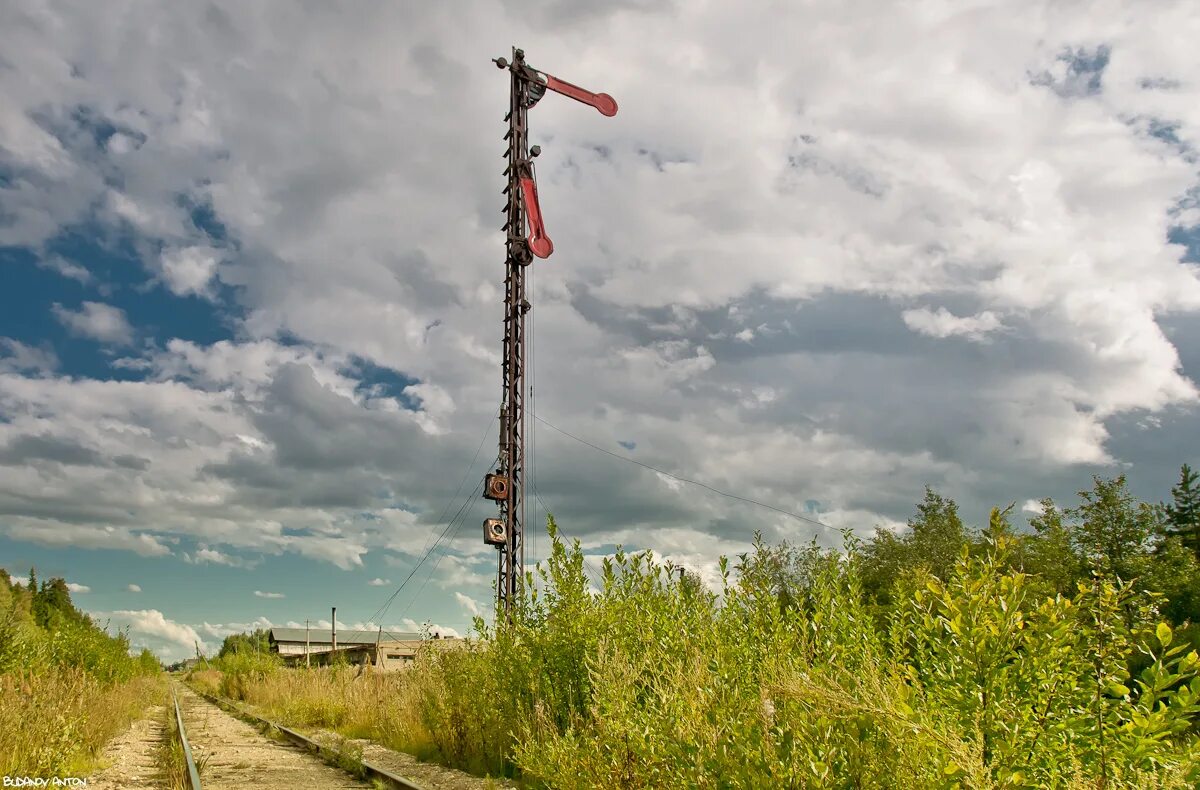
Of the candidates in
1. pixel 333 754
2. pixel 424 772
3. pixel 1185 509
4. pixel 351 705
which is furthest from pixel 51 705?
pixel 1185 509

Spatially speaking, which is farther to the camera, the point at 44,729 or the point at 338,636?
the point at 338,636

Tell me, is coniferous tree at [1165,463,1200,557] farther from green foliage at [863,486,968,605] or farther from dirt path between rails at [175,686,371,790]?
dirt path between rails at [175,686,371,790]

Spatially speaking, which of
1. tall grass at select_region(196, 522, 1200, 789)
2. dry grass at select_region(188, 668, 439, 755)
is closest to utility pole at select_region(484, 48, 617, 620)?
dry grass at select_region(188, 668, 439, 755)

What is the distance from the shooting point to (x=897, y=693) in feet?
11.3

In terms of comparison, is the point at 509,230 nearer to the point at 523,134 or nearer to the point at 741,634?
the point at 523,134

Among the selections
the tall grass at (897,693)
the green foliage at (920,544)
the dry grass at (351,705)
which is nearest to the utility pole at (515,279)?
the dry grass at (351,705)

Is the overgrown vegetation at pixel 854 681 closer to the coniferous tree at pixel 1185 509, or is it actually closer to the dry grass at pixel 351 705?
the dry grass at pixel 351 705

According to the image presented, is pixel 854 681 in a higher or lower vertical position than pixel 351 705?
higher

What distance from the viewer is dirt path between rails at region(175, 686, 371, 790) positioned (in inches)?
442

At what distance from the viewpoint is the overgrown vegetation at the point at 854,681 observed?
10.6 feet

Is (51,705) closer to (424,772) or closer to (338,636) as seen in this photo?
(424,772)

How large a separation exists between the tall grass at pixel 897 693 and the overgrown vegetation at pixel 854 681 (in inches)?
0.6

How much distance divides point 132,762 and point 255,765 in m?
3.25

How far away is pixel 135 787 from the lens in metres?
11.2
